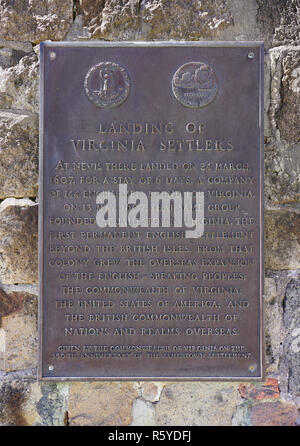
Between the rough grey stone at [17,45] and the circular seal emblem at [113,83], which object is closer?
the circular seal emblem at [113,83]

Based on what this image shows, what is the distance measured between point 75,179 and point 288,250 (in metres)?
1.15

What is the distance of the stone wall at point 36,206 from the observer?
242cm

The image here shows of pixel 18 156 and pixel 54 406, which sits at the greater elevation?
pixel 18 156

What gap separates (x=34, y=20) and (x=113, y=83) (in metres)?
0.57

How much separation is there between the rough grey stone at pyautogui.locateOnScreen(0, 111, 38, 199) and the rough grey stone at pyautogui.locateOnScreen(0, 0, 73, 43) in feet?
1.41

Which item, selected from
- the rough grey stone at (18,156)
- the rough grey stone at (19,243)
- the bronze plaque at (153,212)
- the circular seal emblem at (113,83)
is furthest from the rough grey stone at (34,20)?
the rough grey stone at (19,243)

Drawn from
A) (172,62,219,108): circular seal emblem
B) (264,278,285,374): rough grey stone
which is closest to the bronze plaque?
(172,62,219,108): circular seal emblem

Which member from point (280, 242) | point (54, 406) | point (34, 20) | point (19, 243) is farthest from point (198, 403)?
point (34, 20)

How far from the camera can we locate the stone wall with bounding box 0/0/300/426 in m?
2.42

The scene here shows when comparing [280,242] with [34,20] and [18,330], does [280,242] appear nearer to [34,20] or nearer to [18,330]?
[18,330]

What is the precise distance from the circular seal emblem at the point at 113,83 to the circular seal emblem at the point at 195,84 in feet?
0.83

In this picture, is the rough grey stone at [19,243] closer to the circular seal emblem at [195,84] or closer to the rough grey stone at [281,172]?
the circular seal emblem at [195,84]

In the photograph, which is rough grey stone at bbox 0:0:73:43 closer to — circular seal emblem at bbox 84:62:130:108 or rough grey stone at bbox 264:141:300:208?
circular seal emblem at bbox 84:62:130:108

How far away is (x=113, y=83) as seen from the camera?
2.35 metres
